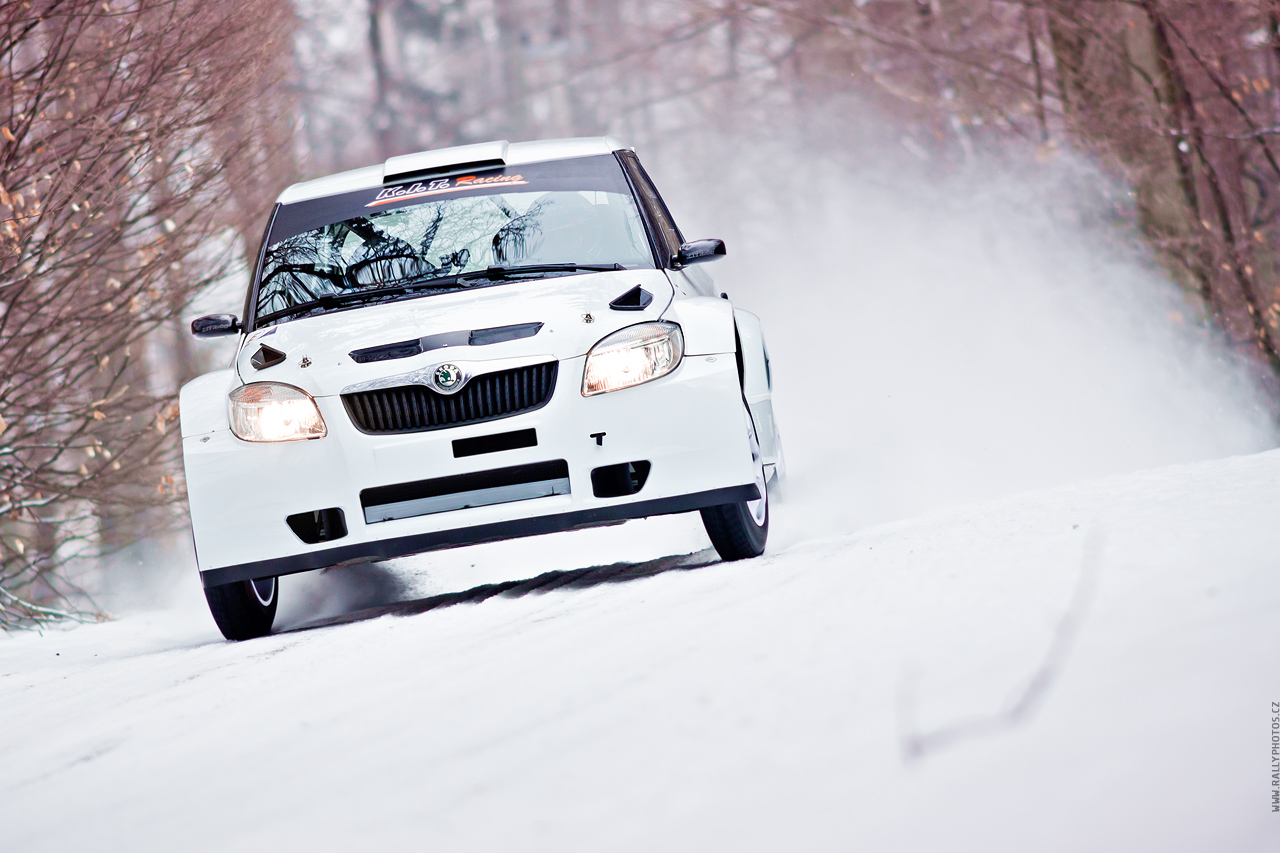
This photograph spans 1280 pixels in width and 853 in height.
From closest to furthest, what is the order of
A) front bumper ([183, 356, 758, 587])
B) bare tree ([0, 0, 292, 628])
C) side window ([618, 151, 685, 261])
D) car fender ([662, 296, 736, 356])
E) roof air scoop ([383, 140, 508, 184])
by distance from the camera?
1. front bumper ([183, 356, 758, 587])
2. car fender ([662, 296, 736, 356])
3. side window ([618, 151, 685, 261])
4. roof air scoop ([383, 140, 508, 184])
5. bare tree ([0, 0, 292, 628])

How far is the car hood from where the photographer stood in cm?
464

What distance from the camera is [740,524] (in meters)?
4.95

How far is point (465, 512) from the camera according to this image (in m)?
4.70

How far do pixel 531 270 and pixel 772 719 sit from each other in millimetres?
2932

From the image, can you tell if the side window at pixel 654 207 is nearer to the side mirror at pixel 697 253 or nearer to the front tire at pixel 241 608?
the side mirror at pixel 697 253

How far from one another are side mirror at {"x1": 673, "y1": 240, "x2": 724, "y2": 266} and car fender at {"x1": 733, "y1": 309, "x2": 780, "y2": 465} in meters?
0.28

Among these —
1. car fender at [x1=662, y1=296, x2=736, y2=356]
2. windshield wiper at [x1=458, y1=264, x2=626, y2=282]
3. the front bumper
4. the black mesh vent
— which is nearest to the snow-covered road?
the front bumper

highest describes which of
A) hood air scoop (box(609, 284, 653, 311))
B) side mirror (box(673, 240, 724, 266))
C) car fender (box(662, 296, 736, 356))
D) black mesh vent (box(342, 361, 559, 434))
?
side mirror (box(673, 240, 724, 266))

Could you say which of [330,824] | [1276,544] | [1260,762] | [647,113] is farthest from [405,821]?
[647,113]

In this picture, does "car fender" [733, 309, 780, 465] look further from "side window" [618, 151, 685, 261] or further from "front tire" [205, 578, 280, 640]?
"front tire" [205, 578, 280, 640]

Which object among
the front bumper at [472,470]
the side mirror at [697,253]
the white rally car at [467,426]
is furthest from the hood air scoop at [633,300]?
the side mirror at [697,253]

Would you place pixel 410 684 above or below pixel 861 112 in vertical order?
below

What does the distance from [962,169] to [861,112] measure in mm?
6105

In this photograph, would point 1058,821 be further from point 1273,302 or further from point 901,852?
point 1273,302
